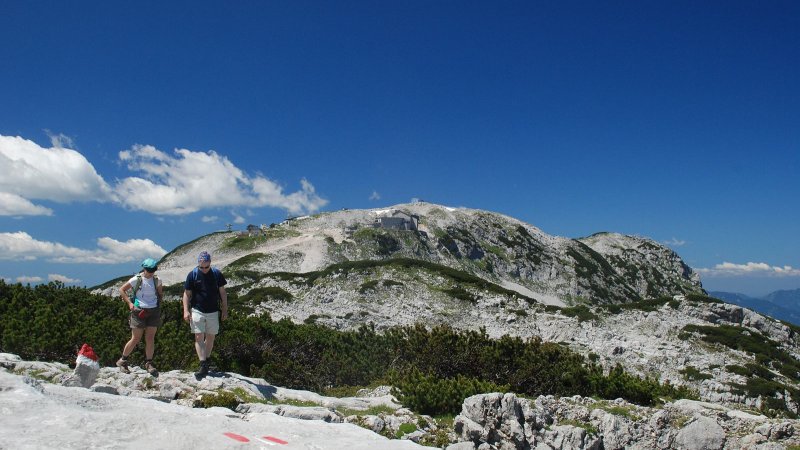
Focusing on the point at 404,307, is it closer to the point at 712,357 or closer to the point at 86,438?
the point at 712,357

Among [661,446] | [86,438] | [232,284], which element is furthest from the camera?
[232,284]

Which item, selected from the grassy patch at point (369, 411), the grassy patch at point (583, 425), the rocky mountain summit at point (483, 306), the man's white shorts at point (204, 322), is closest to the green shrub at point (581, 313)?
the rocky mountain summit at point (483, 306)

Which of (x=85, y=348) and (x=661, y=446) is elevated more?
(x=85, y=348)

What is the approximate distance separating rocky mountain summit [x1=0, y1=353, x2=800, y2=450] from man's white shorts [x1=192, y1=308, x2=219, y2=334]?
118 centimetres

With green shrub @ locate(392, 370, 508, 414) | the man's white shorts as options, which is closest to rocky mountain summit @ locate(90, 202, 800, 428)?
green shrub @ locate(392, 370, 508, 414)

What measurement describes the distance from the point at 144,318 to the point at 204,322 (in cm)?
134

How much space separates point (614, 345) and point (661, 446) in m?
20.0

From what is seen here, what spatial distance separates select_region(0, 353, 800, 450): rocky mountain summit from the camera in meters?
5.83

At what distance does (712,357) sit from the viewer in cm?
3197

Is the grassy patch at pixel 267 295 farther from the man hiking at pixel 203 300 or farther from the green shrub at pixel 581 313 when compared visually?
the man hiking at pixel 203 300

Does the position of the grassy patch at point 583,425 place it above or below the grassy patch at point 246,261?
below

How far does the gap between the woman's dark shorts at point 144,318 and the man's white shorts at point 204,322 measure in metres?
0.87

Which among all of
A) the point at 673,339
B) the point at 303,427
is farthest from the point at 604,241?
the point at 303,427

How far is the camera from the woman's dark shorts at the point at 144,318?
11.5 m
